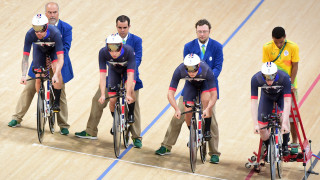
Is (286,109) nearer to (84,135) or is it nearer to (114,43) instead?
(114,43)

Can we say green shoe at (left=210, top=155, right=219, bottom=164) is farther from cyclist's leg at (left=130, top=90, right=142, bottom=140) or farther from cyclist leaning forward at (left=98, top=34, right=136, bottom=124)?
cyclist leaning forward at (left=98, top=34, right=136, bottom=124)

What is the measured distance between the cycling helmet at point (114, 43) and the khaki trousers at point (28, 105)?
4.52ft

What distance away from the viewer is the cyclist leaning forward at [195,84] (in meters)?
7.89

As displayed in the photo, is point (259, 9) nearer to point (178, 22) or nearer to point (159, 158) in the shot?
point (178, 22)

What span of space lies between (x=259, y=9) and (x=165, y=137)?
3.95 metres

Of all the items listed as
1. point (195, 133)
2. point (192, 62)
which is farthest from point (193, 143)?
point (192, 62)

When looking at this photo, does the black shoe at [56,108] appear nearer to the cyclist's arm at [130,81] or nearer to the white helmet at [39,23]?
the white helmet at [39,23]

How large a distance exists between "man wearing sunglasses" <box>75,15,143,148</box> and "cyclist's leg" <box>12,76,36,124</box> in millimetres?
769

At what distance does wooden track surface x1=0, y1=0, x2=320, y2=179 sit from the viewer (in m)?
8.43

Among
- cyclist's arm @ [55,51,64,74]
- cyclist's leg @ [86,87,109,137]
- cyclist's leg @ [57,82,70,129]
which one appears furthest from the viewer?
cyclist's leg @ [57,82,70,129]

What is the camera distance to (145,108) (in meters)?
9.88

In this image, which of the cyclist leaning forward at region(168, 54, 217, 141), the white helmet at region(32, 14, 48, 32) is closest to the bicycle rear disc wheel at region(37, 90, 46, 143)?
the white helmet at region(32, 14, 48, 32)

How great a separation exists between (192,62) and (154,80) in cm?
265

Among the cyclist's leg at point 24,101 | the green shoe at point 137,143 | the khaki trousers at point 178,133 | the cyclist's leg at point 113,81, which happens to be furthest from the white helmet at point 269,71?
the cyclist's leg at point 24,101
